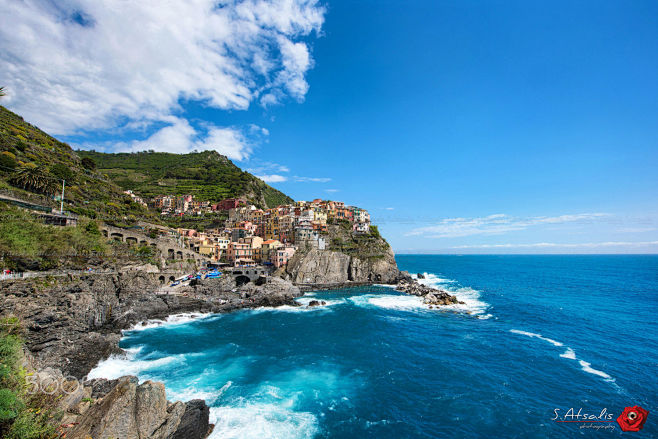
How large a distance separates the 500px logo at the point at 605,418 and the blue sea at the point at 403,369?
0.17 m

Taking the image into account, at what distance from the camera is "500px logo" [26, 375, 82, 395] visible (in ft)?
45.7

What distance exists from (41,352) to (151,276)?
97.5 ft

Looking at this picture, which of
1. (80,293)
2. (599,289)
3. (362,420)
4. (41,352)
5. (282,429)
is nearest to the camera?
(282,429)

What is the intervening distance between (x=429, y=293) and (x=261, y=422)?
55544 mm

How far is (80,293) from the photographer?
35062 millimetres

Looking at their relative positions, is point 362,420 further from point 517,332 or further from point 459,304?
point 459,304

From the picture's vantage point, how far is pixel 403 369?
2791 centimetres

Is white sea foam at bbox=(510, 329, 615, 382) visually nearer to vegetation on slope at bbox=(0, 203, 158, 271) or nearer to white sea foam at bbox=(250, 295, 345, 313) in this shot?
white sea foam at bbox=(250, 295, 345, 313)

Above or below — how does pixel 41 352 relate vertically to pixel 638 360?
above

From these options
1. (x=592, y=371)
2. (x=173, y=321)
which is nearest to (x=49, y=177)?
(x=173, y=321)

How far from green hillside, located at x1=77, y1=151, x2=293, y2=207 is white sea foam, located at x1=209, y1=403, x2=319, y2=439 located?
4769 inches

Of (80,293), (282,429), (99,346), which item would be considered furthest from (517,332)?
(80,293)

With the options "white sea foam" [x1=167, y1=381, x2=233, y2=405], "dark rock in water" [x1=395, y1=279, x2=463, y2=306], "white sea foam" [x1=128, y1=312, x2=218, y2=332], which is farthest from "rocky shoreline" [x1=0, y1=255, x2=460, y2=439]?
"white sea foam" [x1=167, y1=381, x2=233, y2=405]

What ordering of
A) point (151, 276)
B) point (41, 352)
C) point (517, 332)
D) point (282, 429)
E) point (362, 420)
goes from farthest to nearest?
point (151, 276) < point (517, 332) < point (41, 352) < point (362, 420) < point (282, 429)
